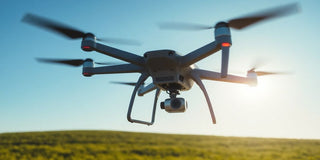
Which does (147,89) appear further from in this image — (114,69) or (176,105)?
(176,105)

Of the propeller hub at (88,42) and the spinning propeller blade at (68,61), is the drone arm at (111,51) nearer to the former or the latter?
the propeller hub at (88,42)

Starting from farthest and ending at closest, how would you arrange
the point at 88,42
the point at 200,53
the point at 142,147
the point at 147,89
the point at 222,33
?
the point at 142,147 → the point at 147,89 → the point at 88,42 → the point at 200,53 → the point at 222,33

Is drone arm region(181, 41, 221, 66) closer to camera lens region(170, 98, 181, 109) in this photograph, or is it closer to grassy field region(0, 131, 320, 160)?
camera lens region(170, 98, 181, 109)

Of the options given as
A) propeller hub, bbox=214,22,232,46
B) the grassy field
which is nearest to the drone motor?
propeller hub, bbox=214,22,232,46

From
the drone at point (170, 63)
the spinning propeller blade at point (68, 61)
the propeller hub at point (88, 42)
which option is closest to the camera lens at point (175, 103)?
the drone at point (170, 63)

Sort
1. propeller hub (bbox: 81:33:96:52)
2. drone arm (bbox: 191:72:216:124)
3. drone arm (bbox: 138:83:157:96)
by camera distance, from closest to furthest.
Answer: propeller hub (bbox: 81:33:96:52) → drone arm (bbox: 191:72:216:124) → drone arm (bbox: 138:83:157:96)

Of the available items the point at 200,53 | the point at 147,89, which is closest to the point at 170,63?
the point at 200,53

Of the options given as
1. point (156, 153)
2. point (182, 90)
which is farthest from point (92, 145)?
point (182, 90)
